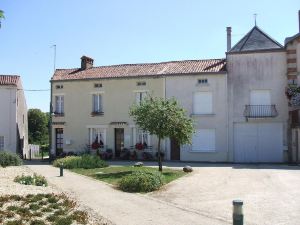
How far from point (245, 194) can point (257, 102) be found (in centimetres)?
1382

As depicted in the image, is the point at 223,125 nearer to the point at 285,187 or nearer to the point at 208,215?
the point at 285,187

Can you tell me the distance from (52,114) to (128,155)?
6627 millimetres

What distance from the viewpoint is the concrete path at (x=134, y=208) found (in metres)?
9.22

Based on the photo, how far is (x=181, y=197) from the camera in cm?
1248

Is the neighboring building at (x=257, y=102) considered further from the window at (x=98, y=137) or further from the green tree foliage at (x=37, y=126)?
the green tree foliage at (x=37, y=126)

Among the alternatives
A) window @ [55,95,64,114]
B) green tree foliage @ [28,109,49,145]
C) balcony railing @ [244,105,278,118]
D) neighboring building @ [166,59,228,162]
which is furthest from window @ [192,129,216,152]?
green tree foliage @ [28,109,49,145]

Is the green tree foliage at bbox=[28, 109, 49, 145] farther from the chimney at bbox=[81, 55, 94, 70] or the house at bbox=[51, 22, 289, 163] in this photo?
the house at bbox=[51, 22, 289, 163]

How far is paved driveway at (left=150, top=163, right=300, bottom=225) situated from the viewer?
32.5 ft

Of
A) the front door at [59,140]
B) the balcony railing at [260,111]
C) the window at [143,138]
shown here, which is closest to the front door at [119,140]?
the window at [143,138]

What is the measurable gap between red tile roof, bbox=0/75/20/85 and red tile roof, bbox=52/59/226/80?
104 inches

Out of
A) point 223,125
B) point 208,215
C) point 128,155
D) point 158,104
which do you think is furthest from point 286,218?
point 128,155

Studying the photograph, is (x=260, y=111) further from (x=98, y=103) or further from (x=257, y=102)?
(x=98, y=103)

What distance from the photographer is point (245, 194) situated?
42.2 feet

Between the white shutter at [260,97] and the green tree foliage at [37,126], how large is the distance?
27.3 metres
